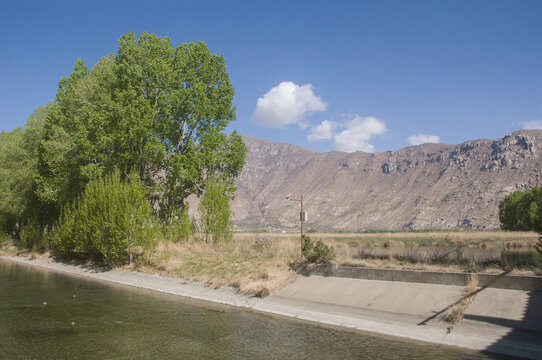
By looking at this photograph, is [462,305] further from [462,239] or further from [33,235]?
[462,239]

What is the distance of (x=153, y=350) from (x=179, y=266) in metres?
15.3

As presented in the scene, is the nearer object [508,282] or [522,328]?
[522,328]

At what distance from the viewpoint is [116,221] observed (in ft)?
104

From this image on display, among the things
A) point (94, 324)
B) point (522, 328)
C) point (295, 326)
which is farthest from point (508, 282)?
point (94, 324)

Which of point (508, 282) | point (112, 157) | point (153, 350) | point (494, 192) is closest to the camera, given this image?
point (153, 350)

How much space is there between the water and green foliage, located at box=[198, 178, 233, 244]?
12.7 m

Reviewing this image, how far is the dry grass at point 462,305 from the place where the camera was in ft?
47.6

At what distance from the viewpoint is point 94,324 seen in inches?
658

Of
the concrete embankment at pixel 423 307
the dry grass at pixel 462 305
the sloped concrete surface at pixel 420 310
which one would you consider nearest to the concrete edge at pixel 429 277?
the concrete embankment at pixel 423 307

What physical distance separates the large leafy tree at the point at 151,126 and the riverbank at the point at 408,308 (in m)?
15.7

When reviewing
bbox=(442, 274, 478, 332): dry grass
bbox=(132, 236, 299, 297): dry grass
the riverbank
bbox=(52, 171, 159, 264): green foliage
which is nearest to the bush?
bbox=(52, 171, 159, 264): green foliage

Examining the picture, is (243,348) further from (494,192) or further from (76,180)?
(494,192)

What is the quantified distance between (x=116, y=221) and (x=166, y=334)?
723 inches

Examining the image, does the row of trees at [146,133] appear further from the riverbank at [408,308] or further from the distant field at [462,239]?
the riverbank at [408,308]
